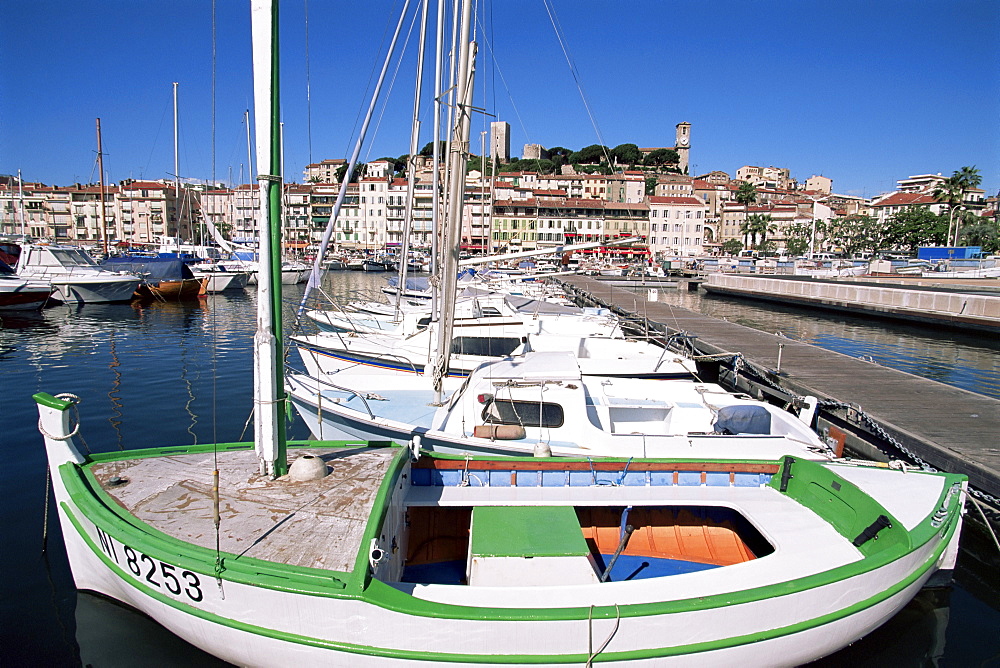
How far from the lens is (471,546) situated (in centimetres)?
555

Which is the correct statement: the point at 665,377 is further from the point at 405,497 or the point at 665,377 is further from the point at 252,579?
the point at 252,579

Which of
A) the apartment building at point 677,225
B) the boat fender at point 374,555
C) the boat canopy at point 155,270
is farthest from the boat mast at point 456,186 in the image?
the apartment building at point 677,225

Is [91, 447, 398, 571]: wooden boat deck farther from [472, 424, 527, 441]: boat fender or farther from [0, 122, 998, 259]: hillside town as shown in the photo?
[0, 122, 998, 259]: hillside town

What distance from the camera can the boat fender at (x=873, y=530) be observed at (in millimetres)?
5645

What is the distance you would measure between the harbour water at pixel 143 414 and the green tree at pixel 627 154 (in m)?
139

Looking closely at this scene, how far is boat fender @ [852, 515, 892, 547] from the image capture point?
5.64 meters

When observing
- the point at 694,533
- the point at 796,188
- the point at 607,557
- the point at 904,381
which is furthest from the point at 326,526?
the point at 796,188

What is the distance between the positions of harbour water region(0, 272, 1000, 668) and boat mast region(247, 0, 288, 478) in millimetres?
829

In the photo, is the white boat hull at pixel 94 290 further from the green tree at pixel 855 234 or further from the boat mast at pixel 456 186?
the green tree at pixel 855 234

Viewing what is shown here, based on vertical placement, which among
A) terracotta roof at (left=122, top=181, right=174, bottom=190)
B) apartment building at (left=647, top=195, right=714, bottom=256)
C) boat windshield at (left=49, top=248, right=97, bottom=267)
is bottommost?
boat windshield at (left=49, top=248, right=97, bottom=267)

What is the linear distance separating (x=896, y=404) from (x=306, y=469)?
1314cm

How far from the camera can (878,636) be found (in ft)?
22.1

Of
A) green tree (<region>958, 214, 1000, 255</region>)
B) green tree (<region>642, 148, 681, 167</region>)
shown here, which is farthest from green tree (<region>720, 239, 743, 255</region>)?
green tree (<region>642, 148, 681, 167</region>)

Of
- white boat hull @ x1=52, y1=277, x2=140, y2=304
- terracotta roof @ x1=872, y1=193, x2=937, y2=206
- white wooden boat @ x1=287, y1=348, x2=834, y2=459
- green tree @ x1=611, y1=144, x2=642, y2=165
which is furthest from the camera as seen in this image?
green tree @ x1=611, y1=144, x2=642, y2=165
